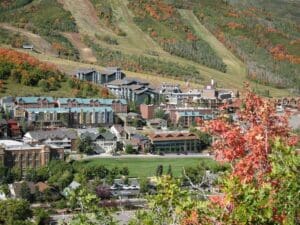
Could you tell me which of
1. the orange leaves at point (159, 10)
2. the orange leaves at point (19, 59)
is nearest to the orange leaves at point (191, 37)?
the orange leaves at point (159, 10)

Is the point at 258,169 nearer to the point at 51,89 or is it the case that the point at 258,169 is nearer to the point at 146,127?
the point at 146,127

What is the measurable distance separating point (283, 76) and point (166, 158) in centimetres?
3356

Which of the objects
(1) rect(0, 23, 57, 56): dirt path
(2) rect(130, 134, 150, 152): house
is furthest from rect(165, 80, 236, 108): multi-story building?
(1) rect(0, 23, 57, 56): dirt path

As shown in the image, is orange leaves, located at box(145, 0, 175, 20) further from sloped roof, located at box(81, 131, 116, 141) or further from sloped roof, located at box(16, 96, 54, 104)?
sloped roof, located at box(81, 131, 116, 141)

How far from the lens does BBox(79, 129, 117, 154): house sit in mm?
29216

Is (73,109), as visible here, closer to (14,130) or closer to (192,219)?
(14,130)

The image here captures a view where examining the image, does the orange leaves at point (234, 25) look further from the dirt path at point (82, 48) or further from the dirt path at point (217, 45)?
the dirt path at point (82, 48)

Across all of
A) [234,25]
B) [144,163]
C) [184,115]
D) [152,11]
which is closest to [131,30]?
A: [152,11]

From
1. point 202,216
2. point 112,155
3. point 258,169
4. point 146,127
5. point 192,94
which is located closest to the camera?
point 202,216

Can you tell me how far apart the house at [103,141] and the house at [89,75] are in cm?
1402

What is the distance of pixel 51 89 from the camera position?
37562 millimetres

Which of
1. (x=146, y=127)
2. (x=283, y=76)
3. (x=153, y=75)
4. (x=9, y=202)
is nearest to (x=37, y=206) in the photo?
(x=9, y=202)

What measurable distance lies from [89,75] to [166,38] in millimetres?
19369

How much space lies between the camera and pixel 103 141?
97.2ft
